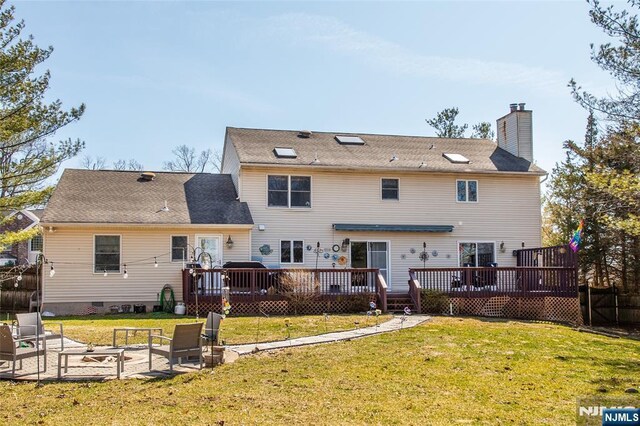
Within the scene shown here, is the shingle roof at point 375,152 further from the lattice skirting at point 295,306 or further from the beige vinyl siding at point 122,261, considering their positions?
the lattice skirting at point 295,306

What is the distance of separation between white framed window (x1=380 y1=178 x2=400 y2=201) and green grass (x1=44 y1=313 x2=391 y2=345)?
6707 mm

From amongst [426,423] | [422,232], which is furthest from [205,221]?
[426,423]

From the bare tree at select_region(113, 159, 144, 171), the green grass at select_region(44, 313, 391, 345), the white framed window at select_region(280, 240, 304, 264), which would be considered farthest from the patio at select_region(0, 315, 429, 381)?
the bare tree at select_region(113, 159, 144, 171)

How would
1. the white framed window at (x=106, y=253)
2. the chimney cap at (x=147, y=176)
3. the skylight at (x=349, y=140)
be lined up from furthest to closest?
1. the skylight at (x=349, y=140)
2. the chimney cap at (x=147, y=176)
3. the white framed window at (x=106, y=253)

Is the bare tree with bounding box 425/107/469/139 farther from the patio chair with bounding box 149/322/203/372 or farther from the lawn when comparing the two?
the patio chair with bounding box 149/322/203/372

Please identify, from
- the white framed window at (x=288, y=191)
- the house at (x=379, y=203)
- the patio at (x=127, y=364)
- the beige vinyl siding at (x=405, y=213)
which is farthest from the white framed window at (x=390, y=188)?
the patio at (x=127, y=364)

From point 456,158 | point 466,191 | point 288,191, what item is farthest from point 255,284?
point 456,158

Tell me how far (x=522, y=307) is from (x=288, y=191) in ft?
29.5

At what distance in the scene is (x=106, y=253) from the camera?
59.7 feet

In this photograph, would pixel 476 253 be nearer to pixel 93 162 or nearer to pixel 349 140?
pixel 349 140

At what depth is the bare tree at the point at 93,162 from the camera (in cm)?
4725

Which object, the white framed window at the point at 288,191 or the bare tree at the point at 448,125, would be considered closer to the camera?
the white framed window at the point at 288,191

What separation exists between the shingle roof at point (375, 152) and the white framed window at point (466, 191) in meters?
0.62
